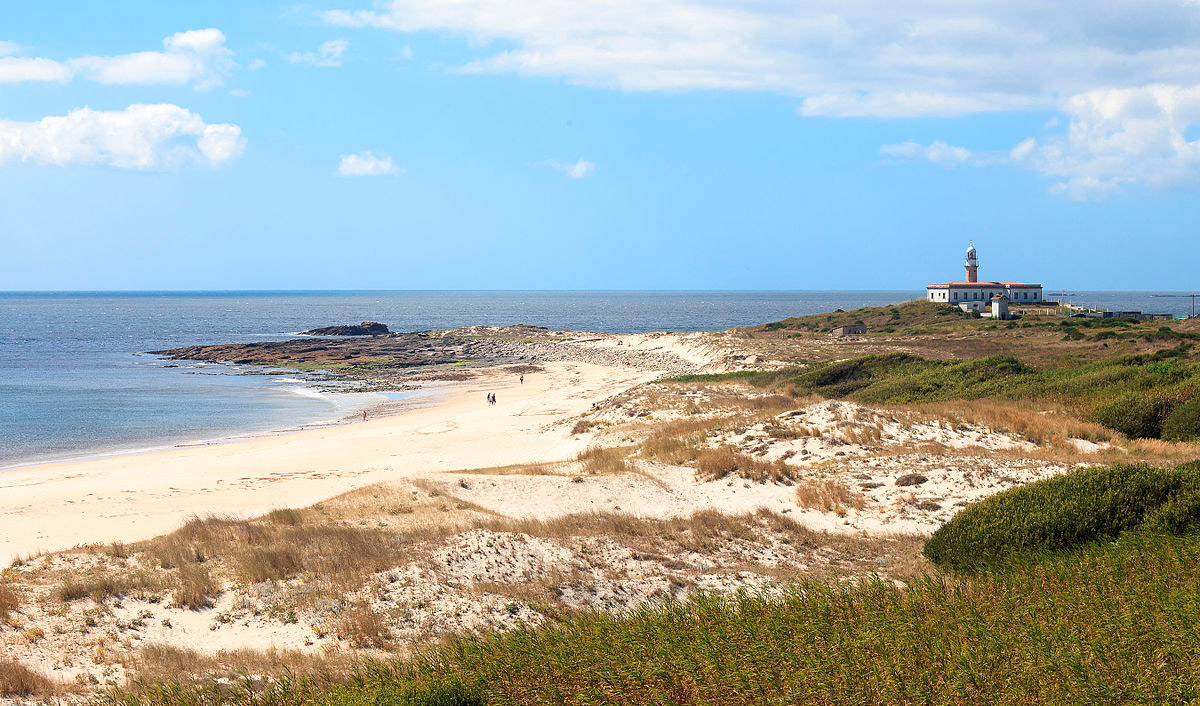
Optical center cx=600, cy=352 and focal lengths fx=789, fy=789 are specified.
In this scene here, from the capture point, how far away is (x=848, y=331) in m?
74.6

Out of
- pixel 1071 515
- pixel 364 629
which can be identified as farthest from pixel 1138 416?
pixel 364 629

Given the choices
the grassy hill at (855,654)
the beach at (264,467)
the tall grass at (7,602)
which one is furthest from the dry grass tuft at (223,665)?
the beach at (264,467)

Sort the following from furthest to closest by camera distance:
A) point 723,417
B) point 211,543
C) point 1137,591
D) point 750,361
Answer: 1. point 750,361
2. point 723,417
3. point 211,543
4. point 1137,591

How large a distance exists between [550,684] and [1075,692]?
384 cm

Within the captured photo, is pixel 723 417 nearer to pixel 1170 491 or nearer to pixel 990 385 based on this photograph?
pixel 990 385

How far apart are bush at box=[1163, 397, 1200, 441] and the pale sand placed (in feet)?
53.0

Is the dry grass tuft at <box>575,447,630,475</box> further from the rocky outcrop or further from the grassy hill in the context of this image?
the rocky outcrop

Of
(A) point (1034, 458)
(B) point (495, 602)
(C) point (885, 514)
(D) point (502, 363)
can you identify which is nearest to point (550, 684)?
(B) point (495, 602)

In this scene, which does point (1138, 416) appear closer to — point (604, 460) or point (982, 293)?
point (604, 460)

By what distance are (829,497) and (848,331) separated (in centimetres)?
6170

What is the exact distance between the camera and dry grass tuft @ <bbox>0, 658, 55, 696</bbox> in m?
7.66

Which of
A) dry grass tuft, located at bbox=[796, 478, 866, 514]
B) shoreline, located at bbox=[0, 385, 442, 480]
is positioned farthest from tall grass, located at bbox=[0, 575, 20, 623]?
shoreline, located at bbox=[0, 385, 442, 480]

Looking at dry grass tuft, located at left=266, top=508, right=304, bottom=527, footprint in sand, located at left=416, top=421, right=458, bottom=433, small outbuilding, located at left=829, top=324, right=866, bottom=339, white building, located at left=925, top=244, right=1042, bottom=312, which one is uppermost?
white building, located at left=925, top=244, right=1042, bottom=312

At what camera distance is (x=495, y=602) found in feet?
32.8
